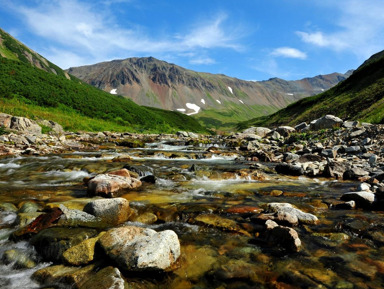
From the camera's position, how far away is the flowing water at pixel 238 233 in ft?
13.2

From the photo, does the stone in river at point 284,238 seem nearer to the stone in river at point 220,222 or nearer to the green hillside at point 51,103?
the stone in river at point 220,222

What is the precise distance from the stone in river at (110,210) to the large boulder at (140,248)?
1.50 m

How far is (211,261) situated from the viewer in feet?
14.9

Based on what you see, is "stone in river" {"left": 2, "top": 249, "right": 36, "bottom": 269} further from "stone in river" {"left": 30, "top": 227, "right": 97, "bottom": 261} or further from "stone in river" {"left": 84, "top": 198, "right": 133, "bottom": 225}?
"stone in river" {"left": 84, "top": 198, "right": 133, "bottom": 225}

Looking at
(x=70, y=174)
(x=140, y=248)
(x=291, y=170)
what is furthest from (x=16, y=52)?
(x=140, y=248)

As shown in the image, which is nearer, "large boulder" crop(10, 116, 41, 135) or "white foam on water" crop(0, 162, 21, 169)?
"white foam on water" crop(0, 162, 21, 169)

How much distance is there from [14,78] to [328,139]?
201ft

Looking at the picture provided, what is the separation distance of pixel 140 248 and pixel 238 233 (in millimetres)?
2561

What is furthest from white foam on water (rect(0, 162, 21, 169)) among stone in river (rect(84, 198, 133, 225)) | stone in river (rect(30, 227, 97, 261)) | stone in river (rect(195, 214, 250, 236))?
stone in river (rect(195, 214, 250, 236))

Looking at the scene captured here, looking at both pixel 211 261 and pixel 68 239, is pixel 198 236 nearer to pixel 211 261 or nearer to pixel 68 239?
pixel 211 261

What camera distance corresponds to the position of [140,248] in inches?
165

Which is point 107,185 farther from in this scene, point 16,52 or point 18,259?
point 16,52

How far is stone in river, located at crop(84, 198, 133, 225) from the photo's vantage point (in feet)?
20.1

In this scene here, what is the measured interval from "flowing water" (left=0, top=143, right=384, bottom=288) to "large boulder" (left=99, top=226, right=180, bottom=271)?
0.70 ft
